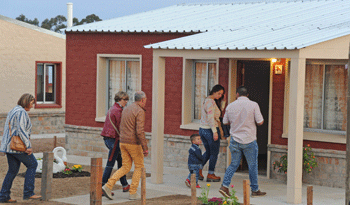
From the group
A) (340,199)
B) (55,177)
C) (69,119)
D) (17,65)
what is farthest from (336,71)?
(17,65)

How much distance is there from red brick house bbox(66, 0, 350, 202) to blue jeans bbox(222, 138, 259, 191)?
595 mm

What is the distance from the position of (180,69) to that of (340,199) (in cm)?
485

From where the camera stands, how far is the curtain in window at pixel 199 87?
46.0ft

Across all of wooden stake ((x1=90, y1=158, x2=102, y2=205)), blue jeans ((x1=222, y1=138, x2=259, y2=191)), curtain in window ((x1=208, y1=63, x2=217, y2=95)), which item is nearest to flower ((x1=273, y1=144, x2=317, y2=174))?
blue jeans ((x1=222, y1=138, x2=259, y2=191))

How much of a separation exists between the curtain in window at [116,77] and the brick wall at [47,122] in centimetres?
678

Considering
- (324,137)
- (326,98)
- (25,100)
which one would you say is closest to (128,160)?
(25,100)

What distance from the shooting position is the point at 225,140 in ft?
43.7

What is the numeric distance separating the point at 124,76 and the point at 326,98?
5230 mm

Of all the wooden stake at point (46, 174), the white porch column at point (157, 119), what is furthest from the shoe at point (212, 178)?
the wooden stake at point (46, 174)

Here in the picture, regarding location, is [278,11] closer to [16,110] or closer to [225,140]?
[225,140]

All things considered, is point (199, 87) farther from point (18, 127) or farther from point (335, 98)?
point (18, 127)

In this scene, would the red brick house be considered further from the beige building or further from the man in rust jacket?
the beige building

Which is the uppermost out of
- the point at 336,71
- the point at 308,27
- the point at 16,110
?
the point at 308,27

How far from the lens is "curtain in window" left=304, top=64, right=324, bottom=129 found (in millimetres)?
12164
